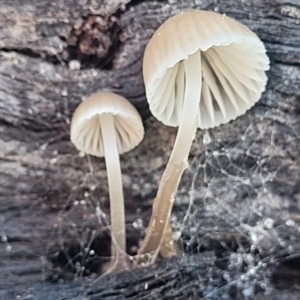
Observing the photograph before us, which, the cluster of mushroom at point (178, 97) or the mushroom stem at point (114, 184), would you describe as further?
the mushroom stem at point (114, 184)

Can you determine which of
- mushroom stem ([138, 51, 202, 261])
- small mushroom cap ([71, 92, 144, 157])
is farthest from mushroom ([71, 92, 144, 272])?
mushroom stem ([138, 51, 202, 261])

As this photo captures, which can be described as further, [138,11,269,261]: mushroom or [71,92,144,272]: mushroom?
[71,92,144,272]: mushroom

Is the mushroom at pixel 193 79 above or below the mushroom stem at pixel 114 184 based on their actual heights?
above

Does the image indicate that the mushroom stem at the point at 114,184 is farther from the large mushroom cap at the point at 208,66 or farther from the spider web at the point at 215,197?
the large mushroom cap at the point at 208,66

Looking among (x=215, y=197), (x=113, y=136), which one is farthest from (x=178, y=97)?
(x=215, y=197)

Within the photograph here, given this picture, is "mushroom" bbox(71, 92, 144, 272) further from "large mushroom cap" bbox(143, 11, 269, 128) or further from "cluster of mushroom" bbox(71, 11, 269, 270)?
"large mushroom cap" bbox(143, 11, 269, 128)

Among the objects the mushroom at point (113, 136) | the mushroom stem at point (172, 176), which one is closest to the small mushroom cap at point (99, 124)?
the mushroom at point (113, 136)
